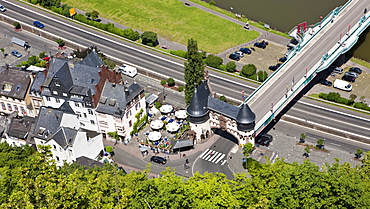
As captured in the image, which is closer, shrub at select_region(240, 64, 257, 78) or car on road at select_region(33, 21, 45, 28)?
shrub at select_region(240, 64, 257, 78)

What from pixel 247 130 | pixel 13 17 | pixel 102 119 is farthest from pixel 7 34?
pixel 247 130

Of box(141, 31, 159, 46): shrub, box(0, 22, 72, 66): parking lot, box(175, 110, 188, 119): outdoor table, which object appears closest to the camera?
box(175, 110, 188, 119): outdoor table

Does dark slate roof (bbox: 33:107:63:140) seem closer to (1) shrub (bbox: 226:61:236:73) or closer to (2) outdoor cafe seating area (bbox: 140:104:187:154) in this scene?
(2) outdoor cafe seating area (bbox: 140:104:187:154)

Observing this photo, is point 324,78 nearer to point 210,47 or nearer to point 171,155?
point 210,47

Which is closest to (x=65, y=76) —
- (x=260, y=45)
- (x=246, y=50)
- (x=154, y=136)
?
(x=154, y=136)

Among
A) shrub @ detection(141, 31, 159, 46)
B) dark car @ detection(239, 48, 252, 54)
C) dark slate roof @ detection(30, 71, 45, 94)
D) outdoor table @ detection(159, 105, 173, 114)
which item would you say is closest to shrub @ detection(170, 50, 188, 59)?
shrub @ detection(141, 31, 159, 46)

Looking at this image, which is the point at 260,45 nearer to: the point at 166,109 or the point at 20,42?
the point at 166,109

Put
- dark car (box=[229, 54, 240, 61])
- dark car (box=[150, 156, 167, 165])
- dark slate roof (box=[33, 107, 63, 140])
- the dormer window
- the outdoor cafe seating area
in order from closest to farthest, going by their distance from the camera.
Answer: dark slate roof (box=[33, 107, 63, 140]) < dark car (box=[150, 156, 167, 165]) < the outdoor cafe seating area < the dormer window < dark car (box=[229, 54, 240, 61])
